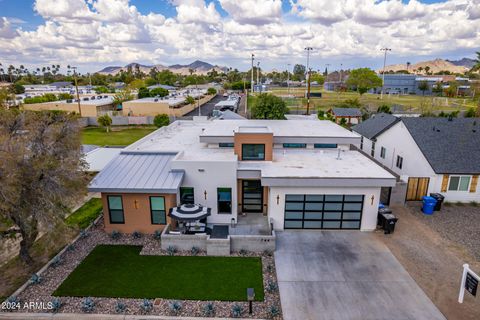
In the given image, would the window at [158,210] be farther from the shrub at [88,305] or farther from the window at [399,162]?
the window at [399,162]

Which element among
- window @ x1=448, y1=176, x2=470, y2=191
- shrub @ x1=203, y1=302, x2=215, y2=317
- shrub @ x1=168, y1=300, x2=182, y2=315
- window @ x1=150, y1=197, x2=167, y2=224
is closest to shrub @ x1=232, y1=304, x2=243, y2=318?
shrub @ x1=203, y1=302, x2=215, y2=317

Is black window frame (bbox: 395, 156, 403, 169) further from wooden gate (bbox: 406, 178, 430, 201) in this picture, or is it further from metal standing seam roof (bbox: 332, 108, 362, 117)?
metal standing seam roof (bbox: 332, 108, 362, 117)

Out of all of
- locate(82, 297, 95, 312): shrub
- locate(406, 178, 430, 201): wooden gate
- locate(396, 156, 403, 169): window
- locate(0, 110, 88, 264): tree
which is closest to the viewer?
locate(0, 110, 88, 264): tree

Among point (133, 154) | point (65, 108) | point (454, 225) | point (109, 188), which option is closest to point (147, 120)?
point (65, 108)

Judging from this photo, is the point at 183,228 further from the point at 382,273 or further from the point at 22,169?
the point at 382,273

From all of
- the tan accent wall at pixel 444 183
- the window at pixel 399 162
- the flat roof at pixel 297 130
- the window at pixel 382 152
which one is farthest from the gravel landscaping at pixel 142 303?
the window at pixel 382 152

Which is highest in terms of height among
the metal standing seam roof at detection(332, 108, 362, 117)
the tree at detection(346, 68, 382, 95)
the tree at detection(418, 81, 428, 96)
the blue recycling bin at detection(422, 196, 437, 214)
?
the tree at detection(346, 68, 382, 95)
